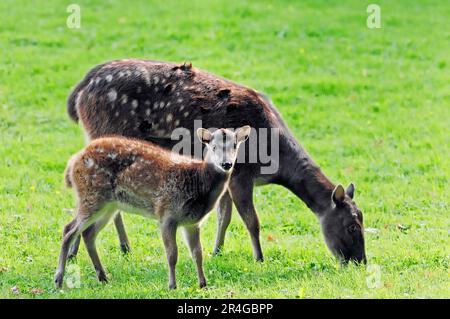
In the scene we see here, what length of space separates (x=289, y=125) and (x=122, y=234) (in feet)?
19.2

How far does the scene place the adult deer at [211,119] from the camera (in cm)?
986

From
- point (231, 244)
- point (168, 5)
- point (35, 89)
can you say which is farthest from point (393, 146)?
point (168, 5)

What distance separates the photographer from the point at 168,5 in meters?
20.8

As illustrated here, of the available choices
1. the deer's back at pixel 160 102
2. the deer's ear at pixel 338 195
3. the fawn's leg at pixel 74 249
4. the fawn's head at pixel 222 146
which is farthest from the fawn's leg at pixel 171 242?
the deer's ear at pixel 338 195

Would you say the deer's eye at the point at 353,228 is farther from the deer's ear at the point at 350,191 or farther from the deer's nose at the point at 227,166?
the deer's nose at the point at 227,166

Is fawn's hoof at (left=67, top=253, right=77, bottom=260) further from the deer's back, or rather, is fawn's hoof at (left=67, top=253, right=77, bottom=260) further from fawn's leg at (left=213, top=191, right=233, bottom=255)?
fawn's leg at (left=213, top=191, right=233, bottom=255)

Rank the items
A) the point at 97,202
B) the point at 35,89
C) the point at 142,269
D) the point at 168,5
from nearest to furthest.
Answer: the point at 97,202 → the point at 142,269 → the point at 35,89 → the point at 168,5

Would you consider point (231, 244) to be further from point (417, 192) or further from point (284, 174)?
point (417, 192)

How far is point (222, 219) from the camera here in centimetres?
1047

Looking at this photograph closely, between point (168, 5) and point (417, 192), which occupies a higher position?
point (168, 5)

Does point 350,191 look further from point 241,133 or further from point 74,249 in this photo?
point 74,249
